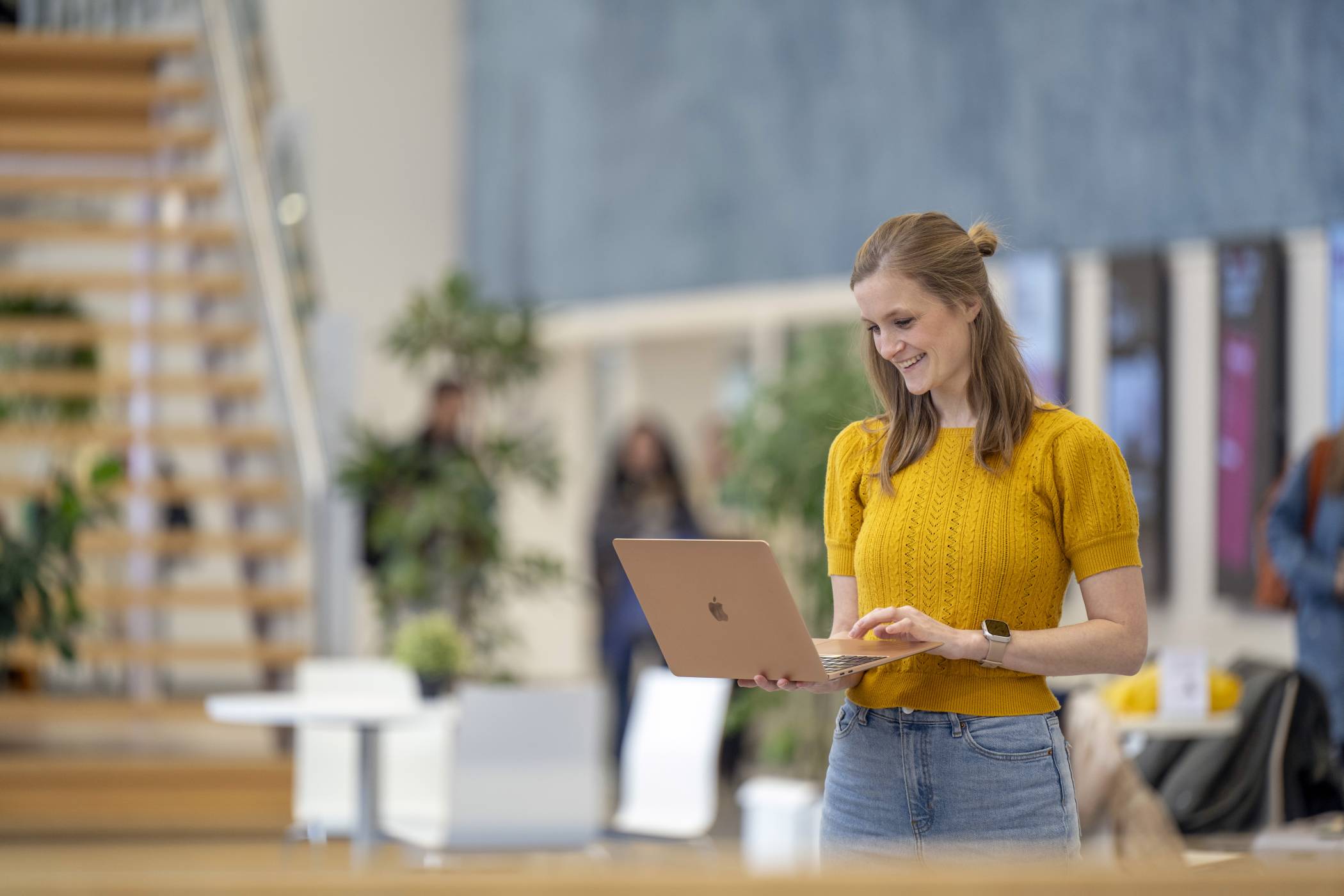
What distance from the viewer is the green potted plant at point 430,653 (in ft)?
17.1

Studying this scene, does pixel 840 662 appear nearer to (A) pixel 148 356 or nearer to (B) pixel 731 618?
(B) pixel 731 618

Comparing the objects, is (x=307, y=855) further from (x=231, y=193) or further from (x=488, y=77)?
(x=488, y=77)

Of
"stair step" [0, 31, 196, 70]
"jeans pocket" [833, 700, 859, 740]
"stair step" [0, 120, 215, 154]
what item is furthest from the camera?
"stair step" [0, 31, 196, 70]

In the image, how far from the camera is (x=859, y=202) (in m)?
8.55

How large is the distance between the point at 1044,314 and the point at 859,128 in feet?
6.10

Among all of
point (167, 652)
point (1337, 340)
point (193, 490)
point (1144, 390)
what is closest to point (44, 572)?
point (167, 652)

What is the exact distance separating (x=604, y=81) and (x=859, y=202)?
3.05m

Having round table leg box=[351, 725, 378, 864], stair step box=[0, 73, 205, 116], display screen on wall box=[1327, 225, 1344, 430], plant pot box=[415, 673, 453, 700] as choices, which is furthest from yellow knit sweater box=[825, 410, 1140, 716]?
stair step box=[0, 73, 205, 116]

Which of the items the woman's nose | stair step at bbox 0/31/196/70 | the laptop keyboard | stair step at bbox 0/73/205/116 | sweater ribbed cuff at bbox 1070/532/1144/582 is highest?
stair step at bbox 0/31/196/70

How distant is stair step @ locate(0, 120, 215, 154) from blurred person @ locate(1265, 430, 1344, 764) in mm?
5753

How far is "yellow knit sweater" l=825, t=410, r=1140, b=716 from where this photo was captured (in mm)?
2002

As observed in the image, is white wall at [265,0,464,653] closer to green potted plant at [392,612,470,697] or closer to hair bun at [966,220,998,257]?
green potted plant at [392,612,470,697]

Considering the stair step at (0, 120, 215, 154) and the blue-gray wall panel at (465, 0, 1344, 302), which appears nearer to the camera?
the blue-gray wall panel at (465, 0, 1344, 302)

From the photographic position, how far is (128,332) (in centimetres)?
824
